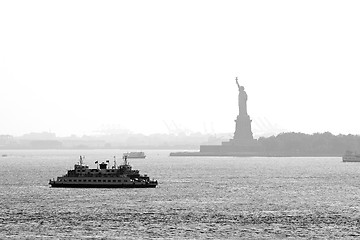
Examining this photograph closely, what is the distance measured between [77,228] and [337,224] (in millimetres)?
21152

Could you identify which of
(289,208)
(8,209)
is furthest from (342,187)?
(8,209)

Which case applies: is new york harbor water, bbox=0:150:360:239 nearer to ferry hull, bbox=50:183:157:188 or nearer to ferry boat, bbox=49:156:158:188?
ferry hull, bbox=50:183:157:188

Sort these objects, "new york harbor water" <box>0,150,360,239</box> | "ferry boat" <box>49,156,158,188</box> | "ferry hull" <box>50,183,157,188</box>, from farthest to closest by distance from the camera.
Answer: "ferry boat" <box>49,156,158,188</box> → "ferry hull" <box>50,183,157,188</box> → "new york harbor water" <box>0,150,360,239</box>

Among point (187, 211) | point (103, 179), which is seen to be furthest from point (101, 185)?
point (187, 211)

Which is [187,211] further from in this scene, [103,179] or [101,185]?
[103,179]

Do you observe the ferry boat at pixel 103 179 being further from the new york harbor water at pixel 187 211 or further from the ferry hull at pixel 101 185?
the new york harbor water at pixel 187 211

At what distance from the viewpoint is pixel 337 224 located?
3270 inches

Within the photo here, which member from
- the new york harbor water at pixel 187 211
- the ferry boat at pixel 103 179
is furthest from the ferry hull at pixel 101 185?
the new york harbor water at pixel 187 211

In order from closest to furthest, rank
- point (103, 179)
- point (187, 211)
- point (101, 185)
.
Result: point (187, 211), point (101, 185), point (103, 179)

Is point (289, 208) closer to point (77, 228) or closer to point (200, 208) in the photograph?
point (200, 208)

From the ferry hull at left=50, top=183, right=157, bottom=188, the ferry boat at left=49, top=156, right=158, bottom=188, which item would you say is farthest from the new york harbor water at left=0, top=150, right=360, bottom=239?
the ferry boat at left=49, top=156, right=158, bottom=188

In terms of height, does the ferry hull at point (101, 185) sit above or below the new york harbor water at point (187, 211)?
above

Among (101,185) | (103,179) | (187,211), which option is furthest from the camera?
(103,179)

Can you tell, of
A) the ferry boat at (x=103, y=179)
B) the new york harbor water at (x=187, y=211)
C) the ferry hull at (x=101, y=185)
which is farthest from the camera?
the ferry boat at (x=103, y=179)
